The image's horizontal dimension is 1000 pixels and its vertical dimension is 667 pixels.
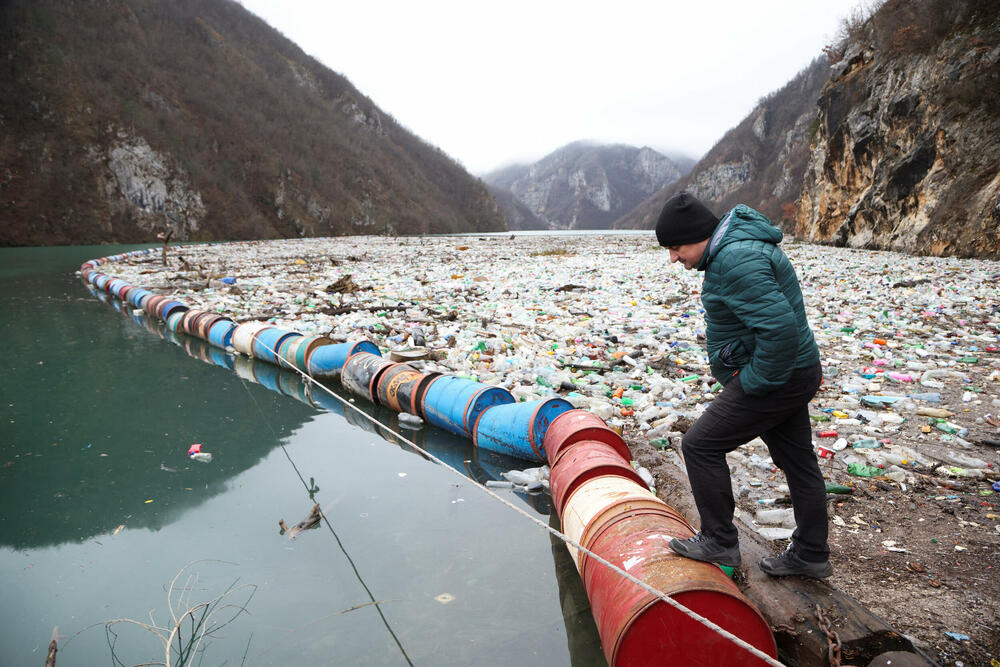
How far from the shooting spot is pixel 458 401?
421 cm

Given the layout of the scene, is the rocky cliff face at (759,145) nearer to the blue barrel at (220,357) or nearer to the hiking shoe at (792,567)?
the blue barrel at (220,357)

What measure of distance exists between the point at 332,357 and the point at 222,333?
2710 mm

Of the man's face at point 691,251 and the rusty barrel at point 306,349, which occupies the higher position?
the man's face at point 691,251

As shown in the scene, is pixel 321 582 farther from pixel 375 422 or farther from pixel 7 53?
pixel 7 53

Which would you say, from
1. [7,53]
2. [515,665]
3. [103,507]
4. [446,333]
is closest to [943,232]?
[446,333]

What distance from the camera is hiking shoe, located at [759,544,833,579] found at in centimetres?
207

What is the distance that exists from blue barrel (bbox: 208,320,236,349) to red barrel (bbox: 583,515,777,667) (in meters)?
6.88

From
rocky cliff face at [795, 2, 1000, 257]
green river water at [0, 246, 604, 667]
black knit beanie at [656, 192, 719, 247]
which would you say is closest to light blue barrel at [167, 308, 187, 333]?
green river water at [0, 246, 604, 667]

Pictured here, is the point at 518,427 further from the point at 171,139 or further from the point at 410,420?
the point at 171,139

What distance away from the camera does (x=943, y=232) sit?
14453mm

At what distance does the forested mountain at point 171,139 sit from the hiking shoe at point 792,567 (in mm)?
43429

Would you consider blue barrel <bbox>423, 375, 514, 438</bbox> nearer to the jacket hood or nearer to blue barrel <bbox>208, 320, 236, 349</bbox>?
the jacket hood

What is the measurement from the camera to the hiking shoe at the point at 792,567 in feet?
6.79

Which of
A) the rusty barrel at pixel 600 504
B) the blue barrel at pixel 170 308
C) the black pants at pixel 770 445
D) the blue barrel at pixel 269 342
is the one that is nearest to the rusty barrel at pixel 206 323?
the blue barrel at pixel 269 342
